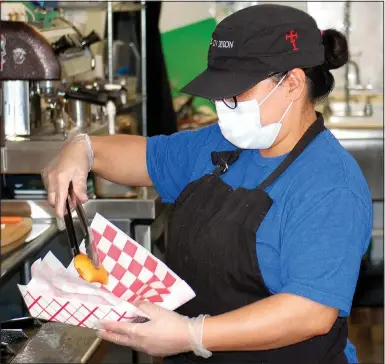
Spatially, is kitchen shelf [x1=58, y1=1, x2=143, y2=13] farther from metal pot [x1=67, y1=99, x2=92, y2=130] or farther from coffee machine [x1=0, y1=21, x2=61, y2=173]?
coffee machine [x1=0, y1=21, x2=61, y2=173]

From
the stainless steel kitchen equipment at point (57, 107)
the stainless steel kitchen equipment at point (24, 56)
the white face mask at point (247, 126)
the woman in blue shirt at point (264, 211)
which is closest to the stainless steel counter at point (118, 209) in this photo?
the stainless steel kitchen equipment at point (57, 107)

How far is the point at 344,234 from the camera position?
167cm

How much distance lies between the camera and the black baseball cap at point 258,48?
5.79 ft

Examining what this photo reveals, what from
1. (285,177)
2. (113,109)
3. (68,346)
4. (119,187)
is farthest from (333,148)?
(113,109)

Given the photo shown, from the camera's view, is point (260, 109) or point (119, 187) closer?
point (260, 109)

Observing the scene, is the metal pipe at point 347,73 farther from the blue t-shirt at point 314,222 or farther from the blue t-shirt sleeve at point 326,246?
the blue t-shirt sleeve at point 326,246

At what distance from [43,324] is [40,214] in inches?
55.4

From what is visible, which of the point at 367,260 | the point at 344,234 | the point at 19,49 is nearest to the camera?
the point at 344,234

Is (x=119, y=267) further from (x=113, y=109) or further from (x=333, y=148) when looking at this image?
(x=113, y=109)

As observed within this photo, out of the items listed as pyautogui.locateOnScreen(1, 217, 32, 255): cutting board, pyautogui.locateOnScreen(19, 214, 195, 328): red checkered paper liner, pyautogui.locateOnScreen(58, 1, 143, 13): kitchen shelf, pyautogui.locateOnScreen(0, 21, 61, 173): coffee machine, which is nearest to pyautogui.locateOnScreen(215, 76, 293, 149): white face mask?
pyautogui.locateOnScreen(19, 214, 195, 328): red checkered paper liner

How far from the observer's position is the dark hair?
187 centimetres

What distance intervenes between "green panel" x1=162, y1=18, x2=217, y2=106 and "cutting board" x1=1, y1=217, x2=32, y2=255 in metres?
3.20

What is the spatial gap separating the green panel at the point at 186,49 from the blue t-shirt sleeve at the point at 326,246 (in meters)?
4.32

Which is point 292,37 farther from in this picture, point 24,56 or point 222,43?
point 24,56
